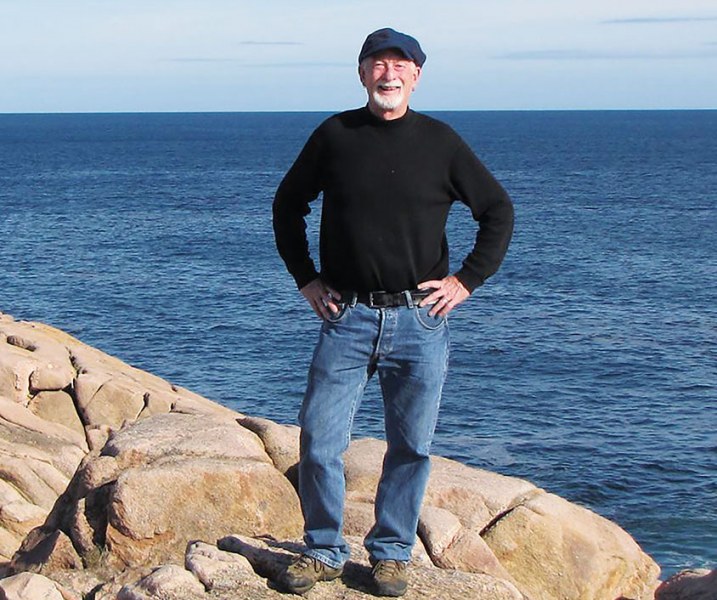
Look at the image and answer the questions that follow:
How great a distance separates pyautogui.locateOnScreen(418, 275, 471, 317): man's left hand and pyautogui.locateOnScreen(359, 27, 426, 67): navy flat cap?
151cm

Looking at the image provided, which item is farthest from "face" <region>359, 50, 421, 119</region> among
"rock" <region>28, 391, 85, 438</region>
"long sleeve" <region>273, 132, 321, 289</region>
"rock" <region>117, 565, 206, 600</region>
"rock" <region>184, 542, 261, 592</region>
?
"rock" <region>28, 391, 85, 438</region>

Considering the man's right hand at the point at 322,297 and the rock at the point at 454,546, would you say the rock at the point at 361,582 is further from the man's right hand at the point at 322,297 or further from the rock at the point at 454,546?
the man's right hand at the point at 322,297

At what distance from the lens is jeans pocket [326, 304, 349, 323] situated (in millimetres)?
8086

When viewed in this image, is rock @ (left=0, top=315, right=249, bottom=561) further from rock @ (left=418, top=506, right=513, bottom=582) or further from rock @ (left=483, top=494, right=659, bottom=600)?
rock @ (left=483, top=494, right=659, bottom=600)

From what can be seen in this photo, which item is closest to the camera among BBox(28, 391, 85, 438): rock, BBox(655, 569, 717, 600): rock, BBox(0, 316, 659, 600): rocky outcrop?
BBox(0, 316, 659, 600): rocky outcrop

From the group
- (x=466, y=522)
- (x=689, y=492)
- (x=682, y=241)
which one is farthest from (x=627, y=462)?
(x=682, y=241)

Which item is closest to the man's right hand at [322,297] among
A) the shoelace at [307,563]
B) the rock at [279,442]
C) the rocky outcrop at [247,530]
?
the shoelace at [307,563]

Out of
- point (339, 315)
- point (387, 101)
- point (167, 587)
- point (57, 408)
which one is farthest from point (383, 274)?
point (57, 408)

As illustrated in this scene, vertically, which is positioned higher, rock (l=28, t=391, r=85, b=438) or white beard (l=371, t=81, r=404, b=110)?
white beard (l=371, t=81, r=404, b=110)

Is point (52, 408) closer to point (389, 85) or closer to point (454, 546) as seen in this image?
point (454, 546)

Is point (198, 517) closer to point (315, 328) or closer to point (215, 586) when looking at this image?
point (215, 586)

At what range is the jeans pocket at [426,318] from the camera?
26.5ft

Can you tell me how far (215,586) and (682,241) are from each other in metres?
68.9

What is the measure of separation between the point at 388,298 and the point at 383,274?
0.18 metres
